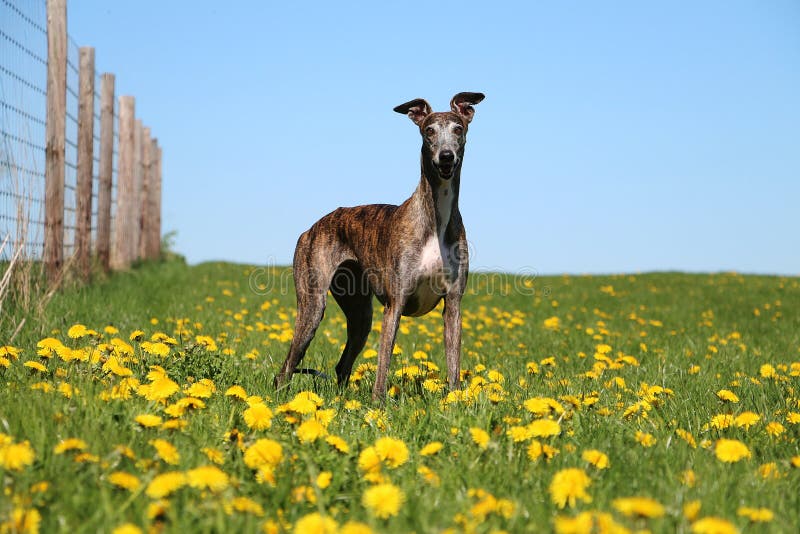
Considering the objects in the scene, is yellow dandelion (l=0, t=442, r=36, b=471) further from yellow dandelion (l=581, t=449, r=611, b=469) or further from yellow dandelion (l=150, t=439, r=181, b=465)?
yellow dandelion (l=581, t=449, r=611, b=469)

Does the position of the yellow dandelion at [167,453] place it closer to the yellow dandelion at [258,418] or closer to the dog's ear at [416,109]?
the yellow dandelion at [258,418]

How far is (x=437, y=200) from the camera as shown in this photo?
4914 mm

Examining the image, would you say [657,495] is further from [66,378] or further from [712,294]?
[712,294]

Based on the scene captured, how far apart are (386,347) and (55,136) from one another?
24.6 feet

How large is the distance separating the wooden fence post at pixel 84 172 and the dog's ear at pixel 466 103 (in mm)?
8687

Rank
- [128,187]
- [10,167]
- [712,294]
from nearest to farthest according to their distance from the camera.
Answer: [10,167], [712,294], [128,187]

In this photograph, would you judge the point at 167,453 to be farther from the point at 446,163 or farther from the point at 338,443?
the point at 446,163

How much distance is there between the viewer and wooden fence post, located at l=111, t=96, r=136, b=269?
1711cm

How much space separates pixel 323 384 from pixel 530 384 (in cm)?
150

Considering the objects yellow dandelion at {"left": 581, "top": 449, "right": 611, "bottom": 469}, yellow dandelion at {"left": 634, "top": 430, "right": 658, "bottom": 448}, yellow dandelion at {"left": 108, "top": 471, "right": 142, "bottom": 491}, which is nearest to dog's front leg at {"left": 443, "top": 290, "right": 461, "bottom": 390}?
yellow dandelion at {"left": 634, "top": 430, "right": 658, "bottom": 448}

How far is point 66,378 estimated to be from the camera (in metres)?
4.01

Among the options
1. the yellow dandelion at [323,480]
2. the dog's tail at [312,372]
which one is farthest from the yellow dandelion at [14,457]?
the dog's tail at [312,372]

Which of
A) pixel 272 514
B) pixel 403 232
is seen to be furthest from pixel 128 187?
pixel 272 514

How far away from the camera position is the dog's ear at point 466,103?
5.21 metres
